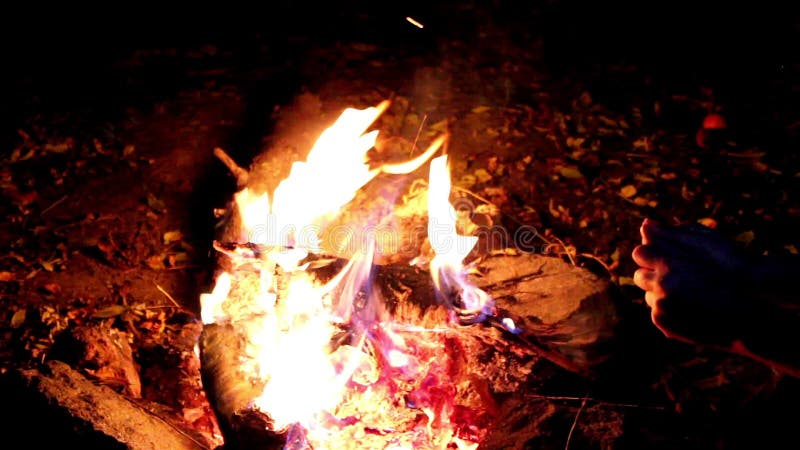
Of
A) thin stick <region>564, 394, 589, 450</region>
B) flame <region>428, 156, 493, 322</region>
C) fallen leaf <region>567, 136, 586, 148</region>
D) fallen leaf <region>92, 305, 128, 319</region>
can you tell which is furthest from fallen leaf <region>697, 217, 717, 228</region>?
fallen leaf <region>92, 305, 128, 319</region>

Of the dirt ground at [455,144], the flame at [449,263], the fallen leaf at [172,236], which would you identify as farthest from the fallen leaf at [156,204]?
the flame at [449,263]

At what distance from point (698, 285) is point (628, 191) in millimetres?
3100

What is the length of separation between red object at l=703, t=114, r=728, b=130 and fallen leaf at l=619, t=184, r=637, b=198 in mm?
1411

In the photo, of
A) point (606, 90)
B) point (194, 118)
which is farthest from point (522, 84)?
point (194, 118)

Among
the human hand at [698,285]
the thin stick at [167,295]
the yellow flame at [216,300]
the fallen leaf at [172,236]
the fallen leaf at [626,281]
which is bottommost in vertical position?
the thin stick at [167,295]

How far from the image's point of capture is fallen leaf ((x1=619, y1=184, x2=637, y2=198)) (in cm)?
478

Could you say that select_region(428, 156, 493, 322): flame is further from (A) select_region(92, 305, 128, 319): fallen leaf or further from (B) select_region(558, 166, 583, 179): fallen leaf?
(A) select_region(92, 305, 128, 319): fallen leaf

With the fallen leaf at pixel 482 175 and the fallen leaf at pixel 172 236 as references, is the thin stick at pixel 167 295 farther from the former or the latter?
the fallen leaf at pixel 482 175

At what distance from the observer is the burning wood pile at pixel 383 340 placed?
2.79 metres

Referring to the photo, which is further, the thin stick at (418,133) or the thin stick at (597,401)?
the thin stick at (418,133)

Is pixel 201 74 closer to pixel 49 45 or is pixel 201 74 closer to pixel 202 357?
pixel 49 45

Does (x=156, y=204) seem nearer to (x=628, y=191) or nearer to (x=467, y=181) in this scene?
(x=467, y=181)

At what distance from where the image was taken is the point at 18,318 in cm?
370

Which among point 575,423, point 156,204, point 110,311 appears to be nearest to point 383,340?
point 575,423
